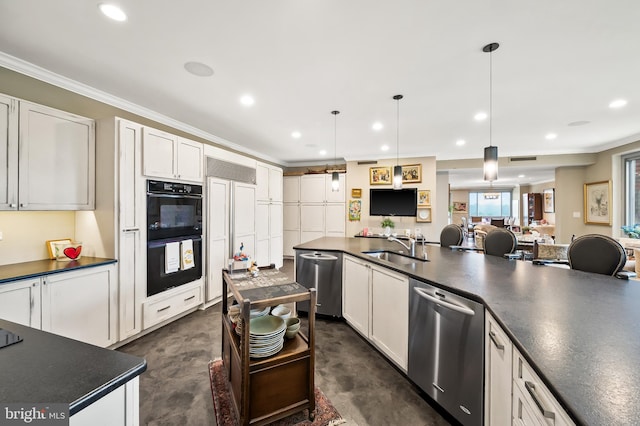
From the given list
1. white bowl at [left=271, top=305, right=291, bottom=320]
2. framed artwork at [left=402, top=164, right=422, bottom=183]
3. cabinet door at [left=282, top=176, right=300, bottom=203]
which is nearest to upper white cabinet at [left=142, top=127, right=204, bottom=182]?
white bowl at [left=271, top=305, right=291, bottom=320]

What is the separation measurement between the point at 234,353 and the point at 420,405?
134 cm

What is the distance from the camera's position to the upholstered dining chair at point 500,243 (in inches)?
103

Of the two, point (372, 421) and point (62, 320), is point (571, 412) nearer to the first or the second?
point (372, 421)

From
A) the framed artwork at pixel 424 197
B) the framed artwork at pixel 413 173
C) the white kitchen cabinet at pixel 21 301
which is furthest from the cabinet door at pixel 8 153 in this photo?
the framed artwork at pixel 424 197

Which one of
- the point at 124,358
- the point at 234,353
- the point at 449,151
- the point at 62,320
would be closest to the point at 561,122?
the point at 449,151

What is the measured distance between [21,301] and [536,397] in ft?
10.2

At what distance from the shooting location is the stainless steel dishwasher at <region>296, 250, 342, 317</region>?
3098 millimetres

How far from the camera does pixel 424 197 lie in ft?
19.3

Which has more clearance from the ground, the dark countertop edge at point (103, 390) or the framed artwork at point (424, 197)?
the framed artwork at point (424, 197)

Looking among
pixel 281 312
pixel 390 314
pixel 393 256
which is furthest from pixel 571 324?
pixel 393 256

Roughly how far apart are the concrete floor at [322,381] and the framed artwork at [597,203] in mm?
5978

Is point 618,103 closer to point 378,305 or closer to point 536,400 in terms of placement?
point 378,305

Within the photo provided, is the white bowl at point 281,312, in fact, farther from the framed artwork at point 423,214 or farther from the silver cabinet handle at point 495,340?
Answer: the framed artwork at point 423,214

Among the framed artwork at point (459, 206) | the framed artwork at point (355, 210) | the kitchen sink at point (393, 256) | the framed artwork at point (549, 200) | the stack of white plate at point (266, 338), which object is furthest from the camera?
the framed artwork at point (459, 206)
